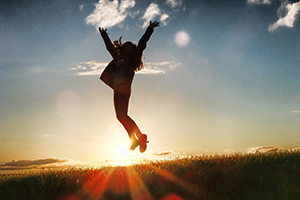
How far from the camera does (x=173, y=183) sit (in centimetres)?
612

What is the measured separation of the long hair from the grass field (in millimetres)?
3214

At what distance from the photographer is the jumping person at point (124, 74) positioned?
23.6 ft

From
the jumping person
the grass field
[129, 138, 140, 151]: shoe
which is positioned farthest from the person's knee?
the grass field

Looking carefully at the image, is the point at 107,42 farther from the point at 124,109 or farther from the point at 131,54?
the point at 124,109

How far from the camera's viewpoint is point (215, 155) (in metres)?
9.09

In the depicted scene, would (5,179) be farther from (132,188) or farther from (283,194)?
(283,194)

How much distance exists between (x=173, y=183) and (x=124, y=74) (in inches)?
131

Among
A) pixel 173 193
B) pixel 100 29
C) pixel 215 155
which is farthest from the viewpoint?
pixel 215 155

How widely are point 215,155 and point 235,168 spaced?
202cm

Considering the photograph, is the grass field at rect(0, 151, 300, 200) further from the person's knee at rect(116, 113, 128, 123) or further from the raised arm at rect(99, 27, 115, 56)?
the raised arm at rect(99, 27, 115, 56)

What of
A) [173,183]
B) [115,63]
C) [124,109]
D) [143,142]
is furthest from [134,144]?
[115,63]

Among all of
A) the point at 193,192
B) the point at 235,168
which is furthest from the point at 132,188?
the point at 235,168

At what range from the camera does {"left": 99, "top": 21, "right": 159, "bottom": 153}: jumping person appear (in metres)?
7.20

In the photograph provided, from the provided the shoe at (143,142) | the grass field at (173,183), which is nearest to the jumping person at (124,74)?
the shoe at (143,142)
